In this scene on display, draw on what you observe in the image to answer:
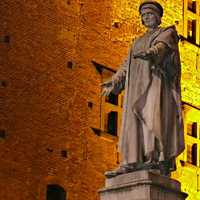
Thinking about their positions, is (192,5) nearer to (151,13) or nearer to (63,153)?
(63,153)

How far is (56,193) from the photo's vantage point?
54.3 feet

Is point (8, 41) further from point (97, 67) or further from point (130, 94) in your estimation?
point (130, 94)

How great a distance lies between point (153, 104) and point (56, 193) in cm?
1054

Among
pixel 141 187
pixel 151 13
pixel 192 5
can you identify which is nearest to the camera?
pixel 141 187

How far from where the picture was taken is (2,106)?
1553 cm

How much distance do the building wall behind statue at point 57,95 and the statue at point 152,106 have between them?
9123 millimetres

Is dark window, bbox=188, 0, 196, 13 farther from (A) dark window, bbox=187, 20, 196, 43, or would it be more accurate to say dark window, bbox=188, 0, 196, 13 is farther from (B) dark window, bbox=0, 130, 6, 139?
(B) dark window, bbox=0, 130, 6, 139

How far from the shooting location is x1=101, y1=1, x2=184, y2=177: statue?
6.24 meters

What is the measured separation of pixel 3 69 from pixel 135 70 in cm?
942

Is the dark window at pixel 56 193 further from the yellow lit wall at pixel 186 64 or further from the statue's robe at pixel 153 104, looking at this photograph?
the statue's robe at pixel 153 104

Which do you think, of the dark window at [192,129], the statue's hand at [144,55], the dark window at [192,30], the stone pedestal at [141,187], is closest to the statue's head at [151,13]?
the statue's hand at [144,55]

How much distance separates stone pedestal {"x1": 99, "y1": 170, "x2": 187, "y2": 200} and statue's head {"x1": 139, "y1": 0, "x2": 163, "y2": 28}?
1375 mm

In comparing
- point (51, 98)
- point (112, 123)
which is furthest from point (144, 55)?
point (112, 123)

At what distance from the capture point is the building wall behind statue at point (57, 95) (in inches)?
618
